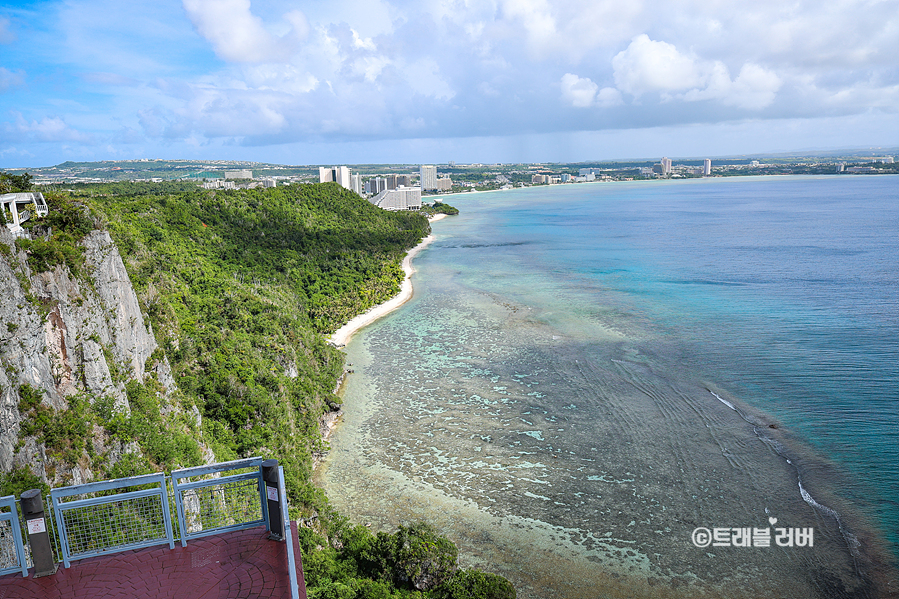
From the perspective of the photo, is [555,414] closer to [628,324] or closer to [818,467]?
[818,467]

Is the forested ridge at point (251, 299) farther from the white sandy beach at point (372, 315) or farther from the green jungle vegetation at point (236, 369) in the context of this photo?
the white sandy beach at point (372, 315)

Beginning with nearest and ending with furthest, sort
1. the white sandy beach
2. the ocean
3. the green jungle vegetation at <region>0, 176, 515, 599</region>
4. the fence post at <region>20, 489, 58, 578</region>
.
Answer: the fence post at <region>20, 489, 58, 578</region> < the green jungle vegetation at <region>0, 176, 515, 599</region> < the ocean < the white sandy beach

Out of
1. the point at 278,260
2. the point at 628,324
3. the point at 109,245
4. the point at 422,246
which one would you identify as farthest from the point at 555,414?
the point at 422,246

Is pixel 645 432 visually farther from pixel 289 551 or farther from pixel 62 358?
pixel 62 358

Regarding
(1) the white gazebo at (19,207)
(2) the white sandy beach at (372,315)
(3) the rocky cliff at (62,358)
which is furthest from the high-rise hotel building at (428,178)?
(3) the rocky cliff at (62,358)

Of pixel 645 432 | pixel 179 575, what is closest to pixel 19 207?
pixel 179 575

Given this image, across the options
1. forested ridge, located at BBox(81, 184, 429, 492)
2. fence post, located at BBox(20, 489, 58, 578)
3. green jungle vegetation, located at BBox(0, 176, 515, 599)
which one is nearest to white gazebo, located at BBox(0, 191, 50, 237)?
green jungle vegetation, located at BBox(0, 176, 515, 599)

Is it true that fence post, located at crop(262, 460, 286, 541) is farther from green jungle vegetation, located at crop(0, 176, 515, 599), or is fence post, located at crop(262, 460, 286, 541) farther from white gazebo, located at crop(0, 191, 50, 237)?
white gazebo, located at crop(0, 191, 50, 237)
